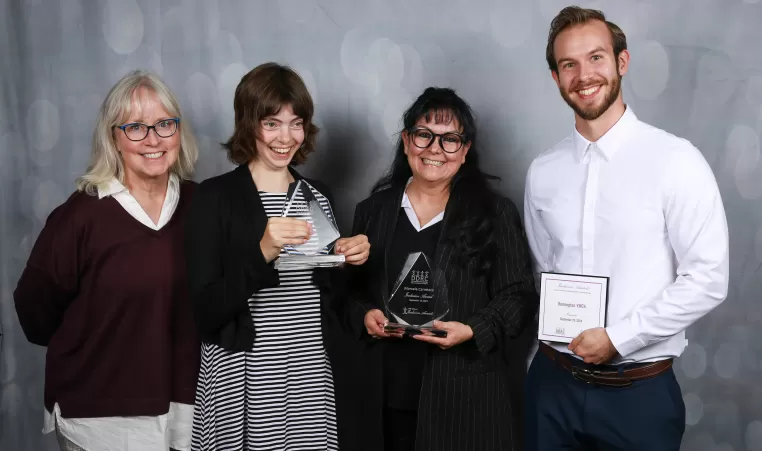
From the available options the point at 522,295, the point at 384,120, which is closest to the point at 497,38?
the point at 384,120

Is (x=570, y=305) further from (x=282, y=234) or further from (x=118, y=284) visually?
(x=118, y=284)

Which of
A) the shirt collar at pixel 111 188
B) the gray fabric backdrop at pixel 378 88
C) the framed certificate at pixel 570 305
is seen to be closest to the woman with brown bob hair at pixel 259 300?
the shirt collar at pixel 111 188

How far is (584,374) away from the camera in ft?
6.33

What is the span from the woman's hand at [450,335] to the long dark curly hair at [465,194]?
7.5 inches

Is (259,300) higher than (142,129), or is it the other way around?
(142,129)

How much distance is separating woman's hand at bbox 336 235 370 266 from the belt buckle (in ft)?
2.17

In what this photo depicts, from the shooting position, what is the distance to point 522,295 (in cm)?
210

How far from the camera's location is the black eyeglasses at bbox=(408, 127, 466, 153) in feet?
6.98

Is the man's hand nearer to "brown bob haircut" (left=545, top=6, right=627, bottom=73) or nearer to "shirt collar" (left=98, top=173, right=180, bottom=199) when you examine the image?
"brown bob haircut" (left=545, top=6, right=627, bottom=73)

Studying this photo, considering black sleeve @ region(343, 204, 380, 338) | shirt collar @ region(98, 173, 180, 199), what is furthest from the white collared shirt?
shirt collar @ region(98, 173, 180, 199)

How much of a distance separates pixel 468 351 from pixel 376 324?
0.90 ft

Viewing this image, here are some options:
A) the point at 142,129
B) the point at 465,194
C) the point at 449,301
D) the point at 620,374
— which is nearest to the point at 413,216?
the point at 465,194

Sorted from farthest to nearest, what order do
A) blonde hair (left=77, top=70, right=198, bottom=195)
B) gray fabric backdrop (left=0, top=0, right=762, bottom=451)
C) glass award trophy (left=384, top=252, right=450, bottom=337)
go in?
gray fabric backdrop (left=0, top=0, right=762, bottom=451) < blonde hair (left=77, top=70, right=198, bottom=195) < glass award trophy (left=384, top=252, right=450, bottom=337)

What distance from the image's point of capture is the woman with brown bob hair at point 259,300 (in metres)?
2.05
